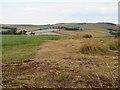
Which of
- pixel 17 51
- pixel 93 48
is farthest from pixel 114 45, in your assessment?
pixel 17 51

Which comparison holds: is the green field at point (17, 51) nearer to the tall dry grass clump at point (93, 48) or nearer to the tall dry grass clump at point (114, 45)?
the tall dry grass clump at point (93, 48)

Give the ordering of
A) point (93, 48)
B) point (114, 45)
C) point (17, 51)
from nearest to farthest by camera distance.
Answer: point (93, 48), point (17, 51), point (114, 45)

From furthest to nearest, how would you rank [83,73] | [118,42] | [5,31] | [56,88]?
[5,31]
[118,42]
[83,73]
[56,88]

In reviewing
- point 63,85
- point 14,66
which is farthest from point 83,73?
point 14,66

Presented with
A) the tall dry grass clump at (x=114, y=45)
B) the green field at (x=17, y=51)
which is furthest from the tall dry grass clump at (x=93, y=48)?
the green field at (x=17, y=51)

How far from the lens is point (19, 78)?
3.53 meters

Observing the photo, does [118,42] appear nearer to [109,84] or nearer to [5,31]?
[109,84]

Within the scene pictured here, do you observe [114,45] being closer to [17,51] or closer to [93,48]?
[93,48]

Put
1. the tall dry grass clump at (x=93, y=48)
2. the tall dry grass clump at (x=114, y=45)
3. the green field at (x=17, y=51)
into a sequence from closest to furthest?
the green field at (x=17, y=51), the tall dry grass clump at (x=93, y=48), the tall dry grass clump at (x=114, y=45)

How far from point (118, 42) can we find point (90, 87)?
6.82 metres

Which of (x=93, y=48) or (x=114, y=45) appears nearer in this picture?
(x=93, y=48)

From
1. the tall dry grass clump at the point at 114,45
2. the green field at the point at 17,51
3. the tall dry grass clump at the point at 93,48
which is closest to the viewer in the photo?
the green field at the point at 17,51

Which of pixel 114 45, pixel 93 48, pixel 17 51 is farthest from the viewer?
pixel 114 45

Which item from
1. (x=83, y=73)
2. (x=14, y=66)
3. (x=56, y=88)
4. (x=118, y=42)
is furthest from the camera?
(x=118, y=42)
